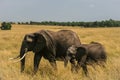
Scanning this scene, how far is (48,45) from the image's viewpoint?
41.8ft

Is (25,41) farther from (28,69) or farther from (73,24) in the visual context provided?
(73,24)

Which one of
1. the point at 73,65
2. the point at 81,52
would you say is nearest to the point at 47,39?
the point at 81,52

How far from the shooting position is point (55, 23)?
124625mm

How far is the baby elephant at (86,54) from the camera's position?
12.2 metres

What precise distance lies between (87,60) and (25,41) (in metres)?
2.06

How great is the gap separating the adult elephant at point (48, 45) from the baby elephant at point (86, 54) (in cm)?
29

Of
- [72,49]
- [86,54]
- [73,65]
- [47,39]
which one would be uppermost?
[47,39]

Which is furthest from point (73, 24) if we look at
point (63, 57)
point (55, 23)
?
point (63, 57)

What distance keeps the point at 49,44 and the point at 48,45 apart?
11cm

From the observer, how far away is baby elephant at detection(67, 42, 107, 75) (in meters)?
12.2

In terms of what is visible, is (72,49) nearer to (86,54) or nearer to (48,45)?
(86,54)

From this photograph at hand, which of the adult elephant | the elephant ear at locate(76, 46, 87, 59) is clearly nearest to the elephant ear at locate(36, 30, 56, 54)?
the adult elephant

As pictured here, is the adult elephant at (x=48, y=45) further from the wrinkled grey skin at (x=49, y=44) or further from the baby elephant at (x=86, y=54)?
the baby elephant at (x=86, y=54)

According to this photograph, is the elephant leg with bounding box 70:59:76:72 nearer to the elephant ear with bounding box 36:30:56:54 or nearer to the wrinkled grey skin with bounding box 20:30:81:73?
the wrinkled grey skin with bounding box 20:30:81:73
